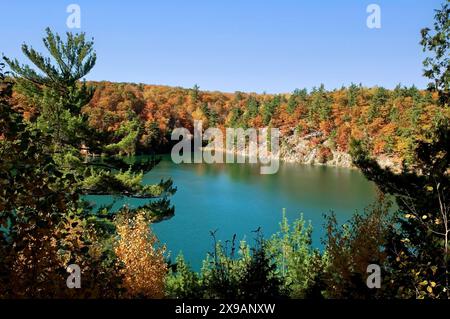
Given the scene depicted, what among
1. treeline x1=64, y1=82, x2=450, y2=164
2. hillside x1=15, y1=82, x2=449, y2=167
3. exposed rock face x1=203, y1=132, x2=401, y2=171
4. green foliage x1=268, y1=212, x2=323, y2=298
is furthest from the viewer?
exposed rock face x1=203, y1=132, x2=401, y2=171

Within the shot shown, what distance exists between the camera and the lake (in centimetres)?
2673

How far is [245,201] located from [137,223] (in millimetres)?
29727

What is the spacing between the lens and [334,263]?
29.9ft

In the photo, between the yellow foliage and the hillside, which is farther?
the hillside

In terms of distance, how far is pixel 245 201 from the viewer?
130ft

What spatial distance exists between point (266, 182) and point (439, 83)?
44.6 metres

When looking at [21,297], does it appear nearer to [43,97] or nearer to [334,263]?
[334,263]

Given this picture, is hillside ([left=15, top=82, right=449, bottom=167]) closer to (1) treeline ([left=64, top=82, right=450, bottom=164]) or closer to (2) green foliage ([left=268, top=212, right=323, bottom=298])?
(1) treeline ([left=64, top=82, right=450, bottom=164])

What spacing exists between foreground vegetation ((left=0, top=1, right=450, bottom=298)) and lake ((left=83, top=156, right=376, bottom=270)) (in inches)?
271

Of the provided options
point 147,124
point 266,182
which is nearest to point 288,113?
point 147,124

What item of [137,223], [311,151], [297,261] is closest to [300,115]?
[311,151]

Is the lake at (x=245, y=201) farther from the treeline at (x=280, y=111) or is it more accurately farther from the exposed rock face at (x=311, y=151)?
the treeline at (x=280, y=111)

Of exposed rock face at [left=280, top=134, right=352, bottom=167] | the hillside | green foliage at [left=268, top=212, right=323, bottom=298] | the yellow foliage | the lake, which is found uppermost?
the hillside

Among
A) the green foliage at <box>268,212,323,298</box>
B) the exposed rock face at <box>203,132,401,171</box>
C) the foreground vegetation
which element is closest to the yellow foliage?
the foreground vegetation
